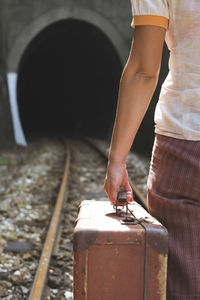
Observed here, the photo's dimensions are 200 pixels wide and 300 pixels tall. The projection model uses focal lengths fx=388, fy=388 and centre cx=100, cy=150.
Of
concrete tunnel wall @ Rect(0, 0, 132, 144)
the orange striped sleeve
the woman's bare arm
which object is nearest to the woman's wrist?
the woman's bare arm

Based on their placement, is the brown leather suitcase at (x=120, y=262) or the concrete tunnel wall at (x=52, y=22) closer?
the brown leather suitcase at (x=120, y=262)

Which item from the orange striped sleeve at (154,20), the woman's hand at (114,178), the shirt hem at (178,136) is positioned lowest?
the woman's hand at (114,178)

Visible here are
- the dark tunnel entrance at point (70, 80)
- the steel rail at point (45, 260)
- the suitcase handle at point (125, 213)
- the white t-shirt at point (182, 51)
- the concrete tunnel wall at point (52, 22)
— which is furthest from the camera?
the dark tunnel entrance at point (70, 80)

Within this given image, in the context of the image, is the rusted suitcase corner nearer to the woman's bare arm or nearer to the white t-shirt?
the woman's bare arm

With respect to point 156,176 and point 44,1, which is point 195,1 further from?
point 44,1

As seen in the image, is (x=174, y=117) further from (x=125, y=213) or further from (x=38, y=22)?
(x=38, y=22)

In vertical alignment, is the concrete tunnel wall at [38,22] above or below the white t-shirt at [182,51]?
above

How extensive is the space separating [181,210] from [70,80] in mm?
26258

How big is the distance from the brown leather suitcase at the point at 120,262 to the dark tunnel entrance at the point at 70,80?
466 inches

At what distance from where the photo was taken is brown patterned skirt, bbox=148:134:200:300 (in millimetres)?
1214

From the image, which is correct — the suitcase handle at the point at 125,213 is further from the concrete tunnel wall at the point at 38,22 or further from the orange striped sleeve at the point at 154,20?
the concrete tunnel wall at the point at 38,22

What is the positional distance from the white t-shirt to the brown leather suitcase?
35 centimetres

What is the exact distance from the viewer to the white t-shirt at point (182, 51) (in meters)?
1.18

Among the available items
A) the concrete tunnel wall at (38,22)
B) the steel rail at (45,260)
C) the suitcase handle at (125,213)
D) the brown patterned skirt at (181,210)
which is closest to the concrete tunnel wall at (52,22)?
the concrete tunnel wall at (38,22)
